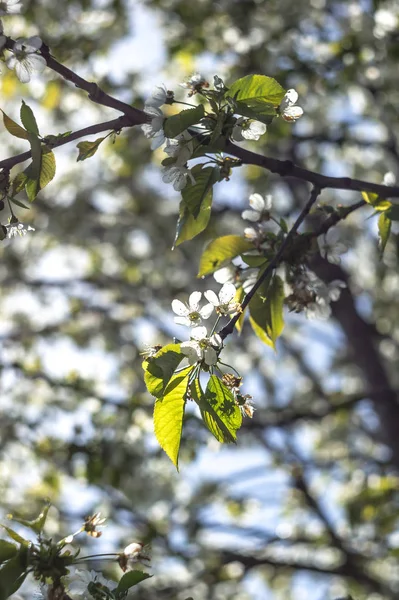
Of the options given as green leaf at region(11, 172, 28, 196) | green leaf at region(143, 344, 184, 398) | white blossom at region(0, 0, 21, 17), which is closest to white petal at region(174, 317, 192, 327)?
green leaf at region(143, 344, 184, 398)

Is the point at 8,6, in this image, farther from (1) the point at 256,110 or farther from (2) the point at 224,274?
(2) the point at 224,274

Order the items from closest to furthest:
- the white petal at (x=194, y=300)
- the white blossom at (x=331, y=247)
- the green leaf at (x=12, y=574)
A: the green leaf at (x=12, y=574)
the white petal at (x=194, y=300)
the white blossom at (x=331, y=247)

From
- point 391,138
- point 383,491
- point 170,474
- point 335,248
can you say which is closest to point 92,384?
point 170,474

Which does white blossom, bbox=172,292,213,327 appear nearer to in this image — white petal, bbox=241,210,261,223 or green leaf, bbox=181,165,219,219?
green leaf, bbox=181,165,219,219

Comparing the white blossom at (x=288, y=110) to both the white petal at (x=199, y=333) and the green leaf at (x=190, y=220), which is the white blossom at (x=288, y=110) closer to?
the green leaf at (x=190, y=220)

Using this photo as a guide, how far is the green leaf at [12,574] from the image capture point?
1051mm

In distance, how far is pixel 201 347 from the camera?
45.8 inches

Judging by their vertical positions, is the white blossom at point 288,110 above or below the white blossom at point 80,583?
above

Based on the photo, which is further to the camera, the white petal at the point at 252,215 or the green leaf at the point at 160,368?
the white petal at the point at 252,215

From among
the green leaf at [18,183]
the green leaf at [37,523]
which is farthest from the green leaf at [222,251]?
the green leaf at [37,523]

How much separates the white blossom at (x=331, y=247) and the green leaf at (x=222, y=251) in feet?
0.50

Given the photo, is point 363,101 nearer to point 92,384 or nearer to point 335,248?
point 92,384

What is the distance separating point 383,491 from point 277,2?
293cm

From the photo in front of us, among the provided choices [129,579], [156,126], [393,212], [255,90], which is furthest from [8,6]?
[129,579]
